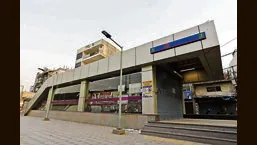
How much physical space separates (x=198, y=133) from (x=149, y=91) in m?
3.58

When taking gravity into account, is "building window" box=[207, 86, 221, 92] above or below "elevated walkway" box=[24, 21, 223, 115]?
below

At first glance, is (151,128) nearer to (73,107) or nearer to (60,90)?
(73,107)

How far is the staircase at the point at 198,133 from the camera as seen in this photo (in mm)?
4605

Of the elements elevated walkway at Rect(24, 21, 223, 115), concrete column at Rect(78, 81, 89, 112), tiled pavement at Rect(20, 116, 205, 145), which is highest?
elevated walkway at Rect(24, 21, 223, 115)

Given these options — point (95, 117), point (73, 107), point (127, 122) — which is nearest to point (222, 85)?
point (127, 122)

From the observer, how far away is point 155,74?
28.6ft

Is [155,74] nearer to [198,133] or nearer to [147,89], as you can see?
[147,89]

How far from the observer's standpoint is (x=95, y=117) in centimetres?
1038

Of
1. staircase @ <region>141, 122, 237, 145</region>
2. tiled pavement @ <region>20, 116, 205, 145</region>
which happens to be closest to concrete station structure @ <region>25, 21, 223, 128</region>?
staircase @ <region>141, 122, 237, 145</region>

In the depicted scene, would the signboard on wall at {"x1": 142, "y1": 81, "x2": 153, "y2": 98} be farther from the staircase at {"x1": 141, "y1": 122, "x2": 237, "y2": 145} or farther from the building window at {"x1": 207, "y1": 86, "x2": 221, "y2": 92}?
the building window at {"x1": 207, "y1": 86, "x2": 221, "y2": 92}

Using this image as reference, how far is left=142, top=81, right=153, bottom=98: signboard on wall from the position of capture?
8.16m

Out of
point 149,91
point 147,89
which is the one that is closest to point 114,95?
point 147,89
